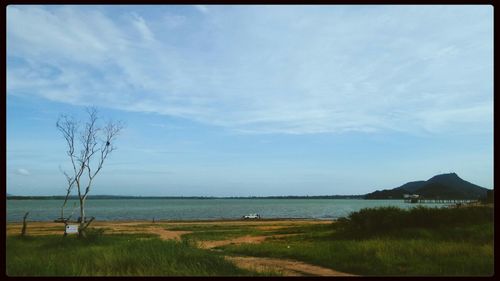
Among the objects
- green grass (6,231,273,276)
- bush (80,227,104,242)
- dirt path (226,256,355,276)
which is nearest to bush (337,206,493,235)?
dirt path (226,256,355,276)

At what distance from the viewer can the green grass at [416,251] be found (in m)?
15.3

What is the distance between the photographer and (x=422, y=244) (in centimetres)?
1972

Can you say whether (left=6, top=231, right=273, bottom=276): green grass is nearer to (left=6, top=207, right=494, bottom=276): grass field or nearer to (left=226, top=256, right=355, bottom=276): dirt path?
(left=6, top=207, right=494, bottom=276): grass field

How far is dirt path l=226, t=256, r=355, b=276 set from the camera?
15602mm

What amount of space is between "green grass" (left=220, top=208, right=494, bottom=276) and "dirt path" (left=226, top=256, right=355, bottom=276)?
56 cm

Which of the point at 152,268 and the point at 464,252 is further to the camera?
the point at 464,252

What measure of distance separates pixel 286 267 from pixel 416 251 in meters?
→ 4.99

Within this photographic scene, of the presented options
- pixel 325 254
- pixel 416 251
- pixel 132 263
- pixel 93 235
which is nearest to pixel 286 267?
pixel 325 254

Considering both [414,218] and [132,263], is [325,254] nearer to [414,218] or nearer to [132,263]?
[132,263]

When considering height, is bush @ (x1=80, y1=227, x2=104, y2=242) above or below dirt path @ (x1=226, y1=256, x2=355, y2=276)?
above

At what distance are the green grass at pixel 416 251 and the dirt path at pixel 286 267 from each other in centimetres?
56
